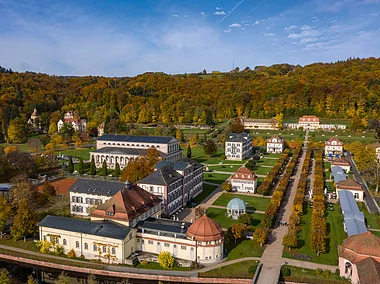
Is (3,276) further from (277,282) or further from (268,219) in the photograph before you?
(268,219)

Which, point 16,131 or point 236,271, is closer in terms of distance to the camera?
point 236,271

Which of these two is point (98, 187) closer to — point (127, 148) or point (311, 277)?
point (311, 277)

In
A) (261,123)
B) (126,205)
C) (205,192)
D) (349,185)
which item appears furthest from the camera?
(261,123)

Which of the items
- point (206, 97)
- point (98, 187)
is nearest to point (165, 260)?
point (98, 187)

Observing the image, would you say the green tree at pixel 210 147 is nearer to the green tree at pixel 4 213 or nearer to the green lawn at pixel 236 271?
the green tree at pixel 4 213

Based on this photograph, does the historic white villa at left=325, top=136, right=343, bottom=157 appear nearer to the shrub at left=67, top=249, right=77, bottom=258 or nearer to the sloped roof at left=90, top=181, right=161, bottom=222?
the sloped roof at left=90, top=181, right=161, bottom=222

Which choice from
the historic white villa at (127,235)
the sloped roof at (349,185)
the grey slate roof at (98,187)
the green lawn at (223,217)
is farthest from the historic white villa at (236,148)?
the historic white villa at (127,235)

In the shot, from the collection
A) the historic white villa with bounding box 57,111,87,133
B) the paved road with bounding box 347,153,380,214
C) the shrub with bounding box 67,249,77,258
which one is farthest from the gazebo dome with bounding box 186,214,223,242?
the historic white villa with bounding box 57,111,87,133

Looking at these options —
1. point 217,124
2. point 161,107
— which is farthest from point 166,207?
point 161,107
